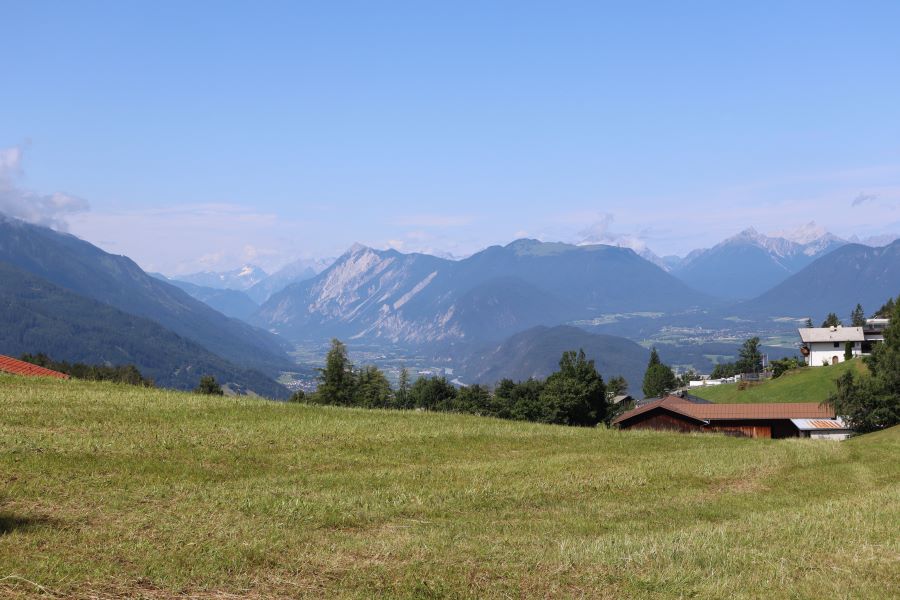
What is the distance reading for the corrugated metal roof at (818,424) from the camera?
84688 mm

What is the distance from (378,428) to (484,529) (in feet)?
58.4

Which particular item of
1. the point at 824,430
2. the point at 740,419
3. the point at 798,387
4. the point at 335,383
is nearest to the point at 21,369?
the point at 740,419

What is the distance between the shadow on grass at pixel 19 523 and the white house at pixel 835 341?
164m

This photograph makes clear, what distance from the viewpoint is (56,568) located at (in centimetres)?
1269

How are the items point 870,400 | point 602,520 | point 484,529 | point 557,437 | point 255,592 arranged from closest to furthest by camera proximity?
point 255,592 → point 484,529 → point 602,520 → point 557,437 → point 870,400

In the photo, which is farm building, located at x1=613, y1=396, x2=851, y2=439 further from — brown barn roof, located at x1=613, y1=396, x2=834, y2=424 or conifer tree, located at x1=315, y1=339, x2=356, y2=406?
conifer tree, located at x1=315, y1=339, x2=356, y2=406

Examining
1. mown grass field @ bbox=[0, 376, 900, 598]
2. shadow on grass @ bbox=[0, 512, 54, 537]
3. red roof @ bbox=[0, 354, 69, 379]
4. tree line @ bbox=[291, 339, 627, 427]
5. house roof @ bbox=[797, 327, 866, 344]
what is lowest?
tree line @ bbox=[291, 339, 627, 427]

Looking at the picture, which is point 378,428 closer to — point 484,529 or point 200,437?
point 200,437

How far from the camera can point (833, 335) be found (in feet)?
528

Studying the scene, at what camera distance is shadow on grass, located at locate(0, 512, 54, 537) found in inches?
592

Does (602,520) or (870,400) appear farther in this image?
(870,400)

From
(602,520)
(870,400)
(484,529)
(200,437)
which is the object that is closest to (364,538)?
(484,529)

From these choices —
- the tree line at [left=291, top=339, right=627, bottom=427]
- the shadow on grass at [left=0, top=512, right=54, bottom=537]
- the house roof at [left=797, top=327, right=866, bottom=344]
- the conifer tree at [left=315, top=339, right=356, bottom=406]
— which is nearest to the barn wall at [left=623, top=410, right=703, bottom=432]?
the tree line at [left=291, top=339, right=627, bottom=427]

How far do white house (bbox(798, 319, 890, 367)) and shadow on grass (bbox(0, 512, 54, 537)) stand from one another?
164007mm
